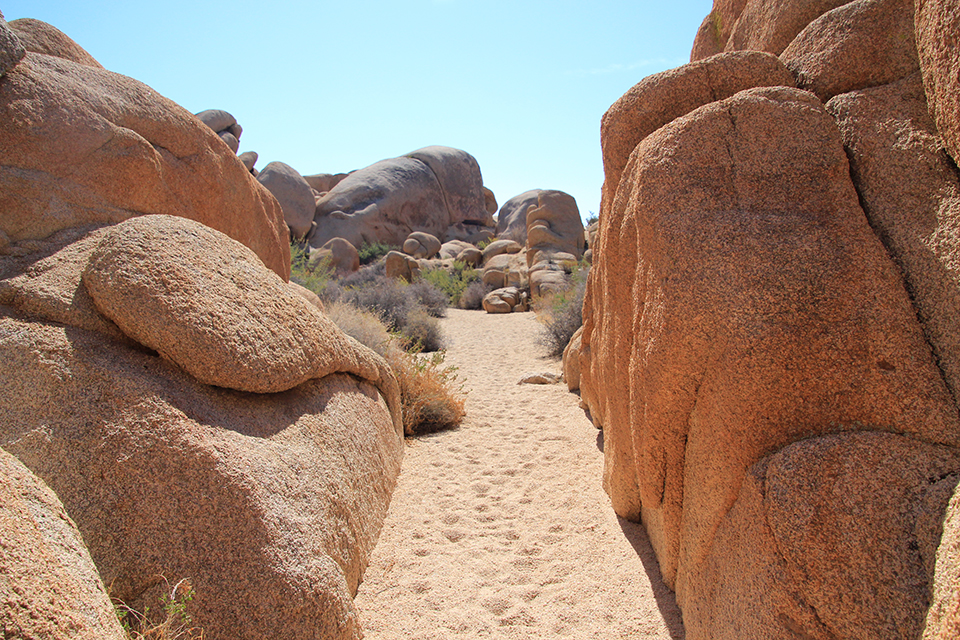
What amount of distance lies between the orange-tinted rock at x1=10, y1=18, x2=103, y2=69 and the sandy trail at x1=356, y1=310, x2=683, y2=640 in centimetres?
337

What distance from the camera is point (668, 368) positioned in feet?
6.46

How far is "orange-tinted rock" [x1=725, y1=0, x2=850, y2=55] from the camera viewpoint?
96.4 inches

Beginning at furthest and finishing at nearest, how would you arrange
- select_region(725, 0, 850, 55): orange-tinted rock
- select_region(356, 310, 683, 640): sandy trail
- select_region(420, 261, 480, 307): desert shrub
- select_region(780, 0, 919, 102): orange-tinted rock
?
select_region(420, 261, 480, 307): desert shrub < select_region(725, 0, 850, 55): orange-tinted rock < select_region(356, 310, 683, 640): sandy trail < select_region(780, 0, 919, 102): orange-tinted rock

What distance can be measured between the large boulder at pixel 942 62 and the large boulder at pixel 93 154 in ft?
11.3

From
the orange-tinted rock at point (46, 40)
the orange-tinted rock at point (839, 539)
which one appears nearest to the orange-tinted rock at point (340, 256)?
the orange-tinted rock at point (46, 40)

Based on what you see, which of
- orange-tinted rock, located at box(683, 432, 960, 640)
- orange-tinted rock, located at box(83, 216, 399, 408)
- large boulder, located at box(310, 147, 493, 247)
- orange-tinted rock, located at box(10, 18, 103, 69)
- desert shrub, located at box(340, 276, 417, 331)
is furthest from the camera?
large boulder, located at box(310, 147, 493, 247)

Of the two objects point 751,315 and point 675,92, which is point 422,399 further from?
point 751,315

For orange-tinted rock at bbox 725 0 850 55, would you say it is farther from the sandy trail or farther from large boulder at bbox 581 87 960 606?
the sandy trail

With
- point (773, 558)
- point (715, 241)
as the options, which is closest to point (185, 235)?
point (715, 241)

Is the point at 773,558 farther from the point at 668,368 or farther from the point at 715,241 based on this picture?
the point at 715,241

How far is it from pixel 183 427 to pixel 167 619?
24.5 inches

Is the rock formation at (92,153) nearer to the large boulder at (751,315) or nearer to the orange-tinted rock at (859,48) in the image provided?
the large boulder at (751,315)

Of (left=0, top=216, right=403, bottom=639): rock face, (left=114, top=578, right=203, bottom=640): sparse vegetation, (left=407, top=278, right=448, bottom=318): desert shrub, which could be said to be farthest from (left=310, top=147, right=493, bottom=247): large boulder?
(left=114, top=578, right=203, bottom=640): sparse vegetation

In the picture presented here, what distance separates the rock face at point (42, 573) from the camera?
3.75 feet
